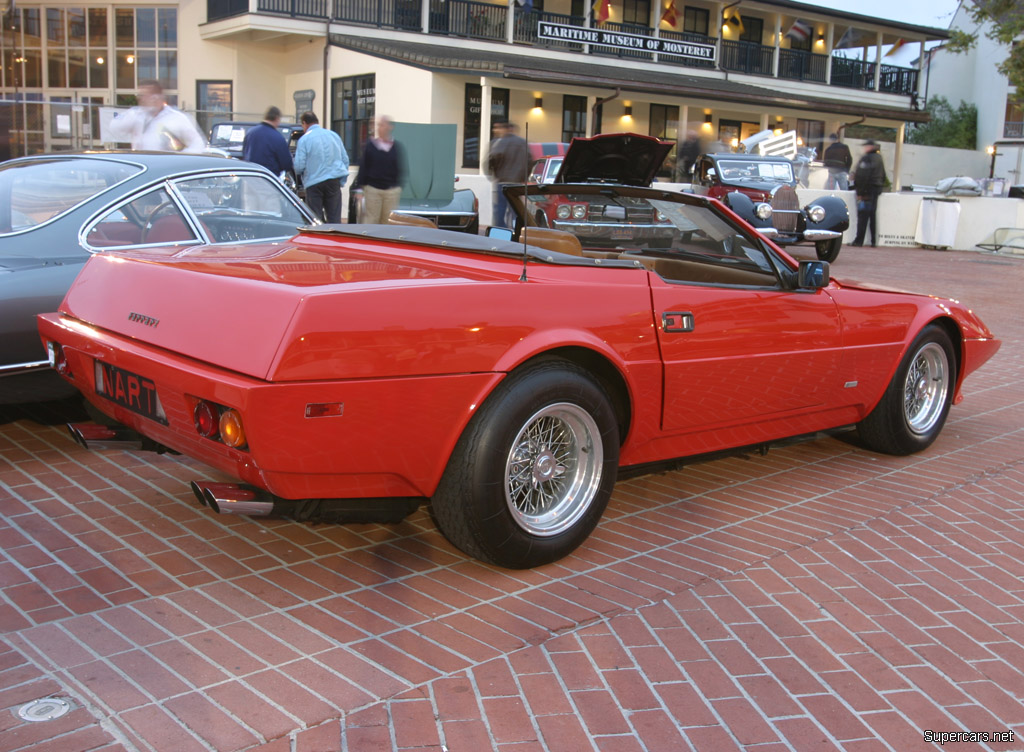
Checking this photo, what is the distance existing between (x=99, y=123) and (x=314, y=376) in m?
19.3

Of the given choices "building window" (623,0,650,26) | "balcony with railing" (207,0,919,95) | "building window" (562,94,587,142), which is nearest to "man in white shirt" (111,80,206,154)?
"balcony with railing" (207,0,919,95)

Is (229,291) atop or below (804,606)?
atop

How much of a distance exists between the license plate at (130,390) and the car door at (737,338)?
1818 mm

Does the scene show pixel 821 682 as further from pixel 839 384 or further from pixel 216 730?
pixel 839 384

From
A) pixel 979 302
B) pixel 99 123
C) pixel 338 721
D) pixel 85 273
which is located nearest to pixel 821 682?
pixel 338 721

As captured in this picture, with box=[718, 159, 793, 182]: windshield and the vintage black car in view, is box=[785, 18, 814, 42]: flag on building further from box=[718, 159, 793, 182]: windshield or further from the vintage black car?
box=[718, 159, 793, 182]: windshield

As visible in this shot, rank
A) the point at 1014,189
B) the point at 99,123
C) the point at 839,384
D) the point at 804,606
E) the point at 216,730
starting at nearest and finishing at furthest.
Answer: the point at 216,730 < the point at 804,606 < the point at 839,384 < the point at 99,123 < the point at 1014,189

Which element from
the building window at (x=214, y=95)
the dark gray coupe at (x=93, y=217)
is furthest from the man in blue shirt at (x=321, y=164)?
the building window at (x=214, y=95)

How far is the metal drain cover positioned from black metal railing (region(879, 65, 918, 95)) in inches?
1651

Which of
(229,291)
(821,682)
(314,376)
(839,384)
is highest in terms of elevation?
(229,291)

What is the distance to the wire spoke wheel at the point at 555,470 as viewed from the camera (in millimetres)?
3311

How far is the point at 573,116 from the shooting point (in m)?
28.6

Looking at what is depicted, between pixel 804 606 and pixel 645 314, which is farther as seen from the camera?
pixel 645 314

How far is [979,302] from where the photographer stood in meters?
12.1
